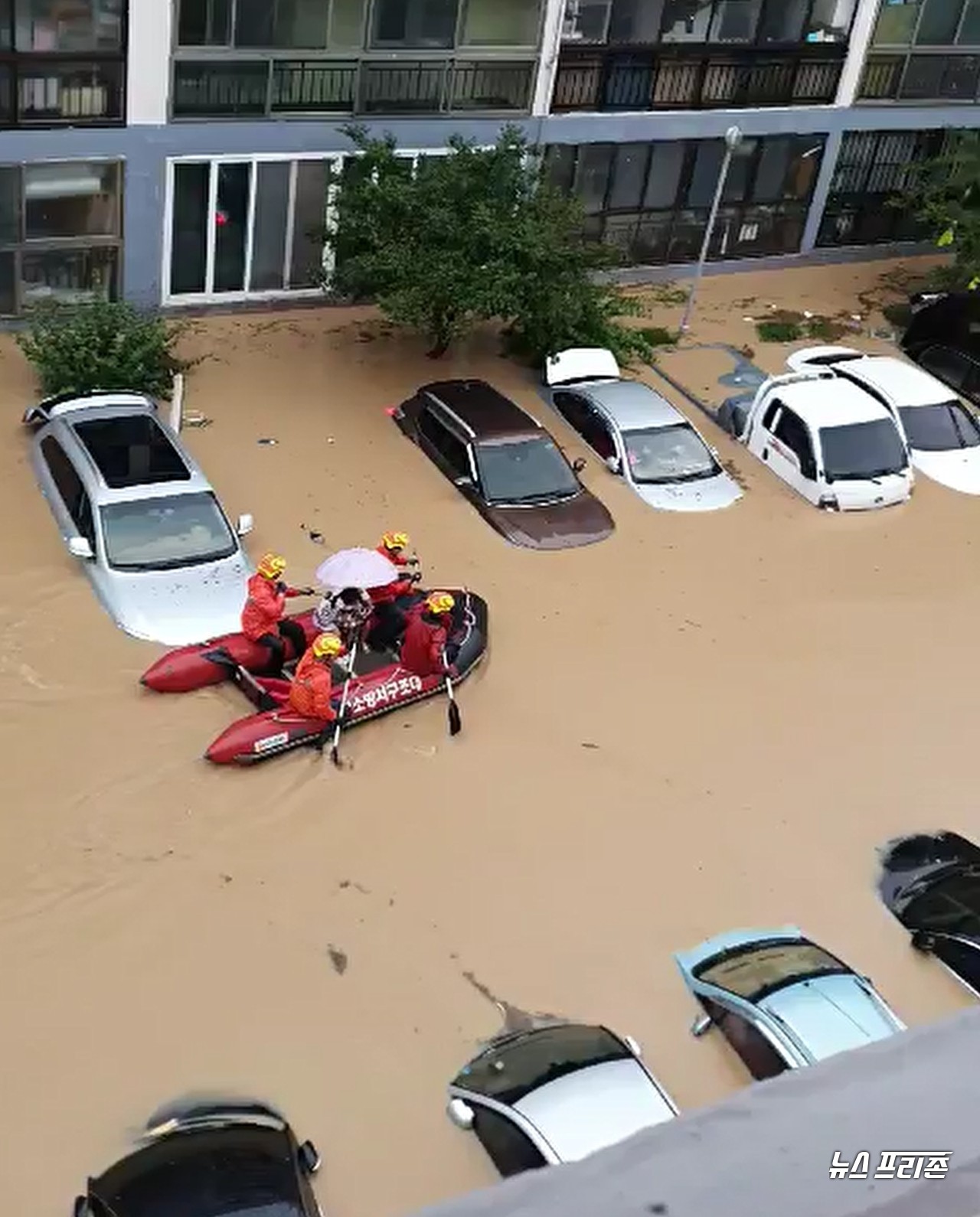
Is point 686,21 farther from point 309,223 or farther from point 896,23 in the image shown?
point 309,223

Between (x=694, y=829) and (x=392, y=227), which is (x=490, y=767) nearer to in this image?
(x=694, y=829)

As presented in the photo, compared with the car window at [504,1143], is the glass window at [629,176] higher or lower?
higher

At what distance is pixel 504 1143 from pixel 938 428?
1260 cm

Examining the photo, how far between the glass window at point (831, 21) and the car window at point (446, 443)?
9504mm

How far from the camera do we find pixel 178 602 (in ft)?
42.1

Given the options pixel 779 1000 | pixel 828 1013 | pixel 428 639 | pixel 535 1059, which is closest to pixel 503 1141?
pixel 535 1059

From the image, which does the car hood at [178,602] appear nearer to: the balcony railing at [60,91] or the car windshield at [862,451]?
the balcony railing at [60,91]

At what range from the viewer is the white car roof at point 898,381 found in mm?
18016

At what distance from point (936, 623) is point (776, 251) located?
978cm

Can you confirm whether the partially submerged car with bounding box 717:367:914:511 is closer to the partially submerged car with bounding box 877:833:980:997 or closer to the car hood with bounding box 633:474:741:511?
the car hood with bounding box 633:474:741:511

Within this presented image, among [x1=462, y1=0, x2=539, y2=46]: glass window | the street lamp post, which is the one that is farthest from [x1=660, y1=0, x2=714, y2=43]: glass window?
[x1=462, y1=0, x2=539, y2=46]: glass window

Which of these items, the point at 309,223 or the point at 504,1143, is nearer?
the point at 504,1143

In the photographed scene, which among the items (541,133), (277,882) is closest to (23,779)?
(277,882)

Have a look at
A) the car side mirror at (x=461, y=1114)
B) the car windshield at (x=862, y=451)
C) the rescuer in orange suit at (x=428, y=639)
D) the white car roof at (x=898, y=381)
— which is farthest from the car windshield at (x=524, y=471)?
the car side mirror at (x=461, y=1114)
